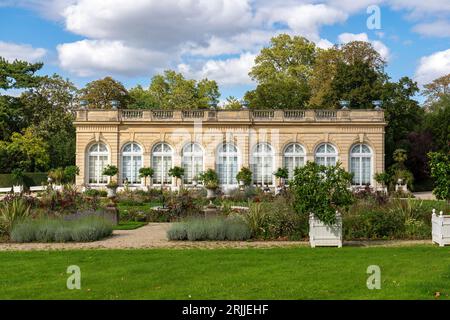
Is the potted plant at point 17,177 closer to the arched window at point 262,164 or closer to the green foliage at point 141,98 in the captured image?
the arched window at point 262,164

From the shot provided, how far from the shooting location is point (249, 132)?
3136cm

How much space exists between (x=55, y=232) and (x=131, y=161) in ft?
62.2

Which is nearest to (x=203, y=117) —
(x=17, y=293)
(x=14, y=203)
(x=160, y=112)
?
(x=160, y=112)

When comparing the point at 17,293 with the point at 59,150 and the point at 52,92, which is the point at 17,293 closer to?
the point at 59,150

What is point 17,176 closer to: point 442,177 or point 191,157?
point 191,157

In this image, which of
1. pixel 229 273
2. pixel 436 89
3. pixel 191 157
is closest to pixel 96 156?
pixel 191 157

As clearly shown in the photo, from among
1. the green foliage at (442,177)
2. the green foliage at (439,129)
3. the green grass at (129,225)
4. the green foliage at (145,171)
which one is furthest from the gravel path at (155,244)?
the green foliage at (439,129)

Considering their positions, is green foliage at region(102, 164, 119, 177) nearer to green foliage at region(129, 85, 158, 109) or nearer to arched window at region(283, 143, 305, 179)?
arched window at region(283, 143, 305, 179)

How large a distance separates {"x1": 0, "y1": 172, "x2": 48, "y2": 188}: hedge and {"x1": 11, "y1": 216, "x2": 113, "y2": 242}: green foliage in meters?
20.2

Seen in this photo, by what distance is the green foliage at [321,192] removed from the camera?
11672mm

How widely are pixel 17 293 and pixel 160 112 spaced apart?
82.3 ft

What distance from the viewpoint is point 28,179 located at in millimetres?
34156

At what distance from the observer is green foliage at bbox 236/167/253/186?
96.6 feet

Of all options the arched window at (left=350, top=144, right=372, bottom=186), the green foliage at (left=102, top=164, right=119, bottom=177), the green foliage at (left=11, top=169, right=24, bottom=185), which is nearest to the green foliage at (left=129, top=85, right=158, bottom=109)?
the green foliage at (left=11, top=169, right=24, bottom=185)
